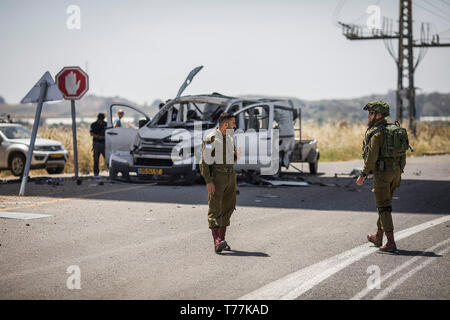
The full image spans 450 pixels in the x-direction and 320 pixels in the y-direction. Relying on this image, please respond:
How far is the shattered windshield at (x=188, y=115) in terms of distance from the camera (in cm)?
1645

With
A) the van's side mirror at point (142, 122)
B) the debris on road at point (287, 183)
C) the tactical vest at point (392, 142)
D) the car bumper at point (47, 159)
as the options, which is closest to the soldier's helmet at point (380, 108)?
the tactical vest at point (392, 142)

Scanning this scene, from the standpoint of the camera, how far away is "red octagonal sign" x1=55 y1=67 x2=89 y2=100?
58.5 feet

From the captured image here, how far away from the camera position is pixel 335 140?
107 ft

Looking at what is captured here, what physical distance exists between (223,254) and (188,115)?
30.9 feet

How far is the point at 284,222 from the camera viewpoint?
10.2 metres

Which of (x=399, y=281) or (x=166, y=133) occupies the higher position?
(x=166, y=133)

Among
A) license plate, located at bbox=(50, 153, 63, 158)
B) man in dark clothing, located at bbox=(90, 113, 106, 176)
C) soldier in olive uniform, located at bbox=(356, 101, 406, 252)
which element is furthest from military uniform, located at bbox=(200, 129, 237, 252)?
license plate, located at bbox=(50, 153, 63, 158)

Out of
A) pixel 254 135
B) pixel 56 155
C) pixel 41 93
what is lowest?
pixel 56 155

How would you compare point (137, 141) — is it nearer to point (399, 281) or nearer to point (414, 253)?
point (414, 253)

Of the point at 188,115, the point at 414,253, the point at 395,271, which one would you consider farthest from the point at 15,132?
the point at 395,271

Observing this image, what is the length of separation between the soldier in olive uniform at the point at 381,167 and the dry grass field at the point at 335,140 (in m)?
14.4
